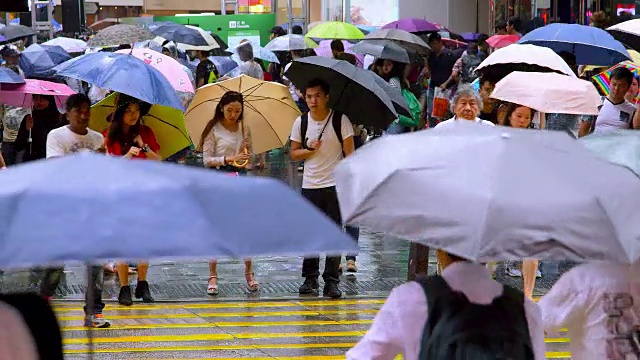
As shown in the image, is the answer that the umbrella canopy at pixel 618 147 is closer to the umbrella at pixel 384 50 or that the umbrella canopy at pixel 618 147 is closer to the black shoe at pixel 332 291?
the black shoe at pixel 332 291

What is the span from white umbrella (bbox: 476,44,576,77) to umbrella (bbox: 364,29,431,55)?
7091 mm

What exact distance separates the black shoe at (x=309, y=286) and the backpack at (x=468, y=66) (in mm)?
7832

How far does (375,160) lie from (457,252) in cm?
67

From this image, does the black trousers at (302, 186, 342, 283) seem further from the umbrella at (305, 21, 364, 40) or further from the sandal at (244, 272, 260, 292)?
the umbrella at (305, 21, 364, 40)

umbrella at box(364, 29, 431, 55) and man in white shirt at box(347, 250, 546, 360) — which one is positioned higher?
man in white shirt at box(347, 250, 546, 360)

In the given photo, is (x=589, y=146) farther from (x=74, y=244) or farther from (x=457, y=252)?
(x=74, y=244)

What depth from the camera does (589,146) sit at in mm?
5699

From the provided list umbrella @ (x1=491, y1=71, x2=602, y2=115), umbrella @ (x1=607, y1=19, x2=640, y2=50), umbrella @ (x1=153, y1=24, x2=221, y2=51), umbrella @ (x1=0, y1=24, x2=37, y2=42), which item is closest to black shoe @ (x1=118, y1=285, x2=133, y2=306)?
umbrella @ (x1=491, y1=71, x2=602, y2=115)

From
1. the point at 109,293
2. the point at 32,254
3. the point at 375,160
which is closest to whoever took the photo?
the point at 32,254

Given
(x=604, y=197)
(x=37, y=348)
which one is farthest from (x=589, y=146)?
(x=37, y=348)

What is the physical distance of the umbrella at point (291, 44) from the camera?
1051 inches

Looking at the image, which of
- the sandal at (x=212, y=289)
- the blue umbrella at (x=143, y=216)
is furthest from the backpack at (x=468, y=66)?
the blue umbrella at (x=143, y=216)

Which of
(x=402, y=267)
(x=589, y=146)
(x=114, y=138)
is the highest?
(x=589, y=146)

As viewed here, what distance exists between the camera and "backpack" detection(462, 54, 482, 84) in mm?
19406
